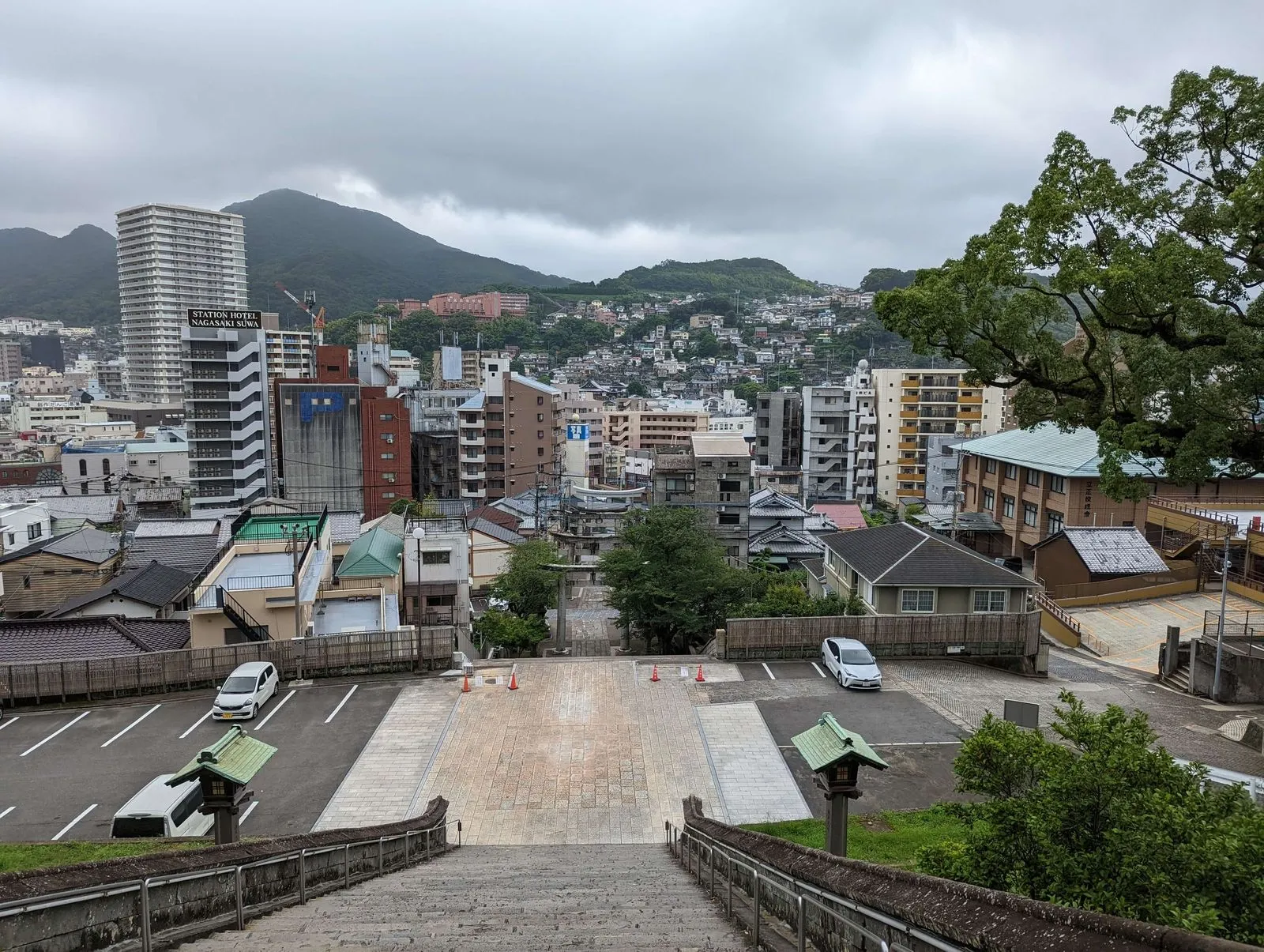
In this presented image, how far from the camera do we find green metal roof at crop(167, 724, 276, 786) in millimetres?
8031

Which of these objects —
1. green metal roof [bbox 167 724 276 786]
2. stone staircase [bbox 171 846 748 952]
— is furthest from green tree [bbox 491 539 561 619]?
green metal roof [bbox 167 724 276 786]

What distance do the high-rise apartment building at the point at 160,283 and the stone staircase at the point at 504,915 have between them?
479 feet

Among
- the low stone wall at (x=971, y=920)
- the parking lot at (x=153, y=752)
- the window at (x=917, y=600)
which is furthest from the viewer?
the window at (x=917, y=600)

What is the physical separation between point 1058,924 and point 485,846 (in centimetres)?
1062

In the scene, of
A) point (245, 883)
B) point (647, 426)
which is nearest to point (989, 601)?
point (245, 883)

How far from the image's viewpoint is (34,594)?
104 feet

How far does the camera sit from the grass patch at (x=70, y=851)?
1105cm

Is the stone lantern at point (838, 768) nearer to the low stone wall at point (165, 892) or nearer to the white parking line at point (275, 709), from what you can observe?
the low stone wall at point (165, 892)

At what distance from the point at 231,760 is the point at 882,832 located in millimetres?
9310

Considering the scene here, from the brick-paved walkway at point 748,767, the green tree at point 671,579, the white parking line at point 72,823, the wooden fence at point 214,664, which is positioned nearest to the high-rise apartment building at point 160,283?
the green tree at point 671,579

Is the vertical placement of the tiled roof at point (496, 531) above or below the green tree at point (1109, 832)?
below

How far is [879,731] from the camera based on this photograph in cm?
1700

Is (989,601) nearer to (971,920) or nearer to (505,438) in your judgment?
(971,920)

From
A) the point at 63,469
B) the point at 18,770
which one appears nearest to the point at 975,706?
the point at 18,770
